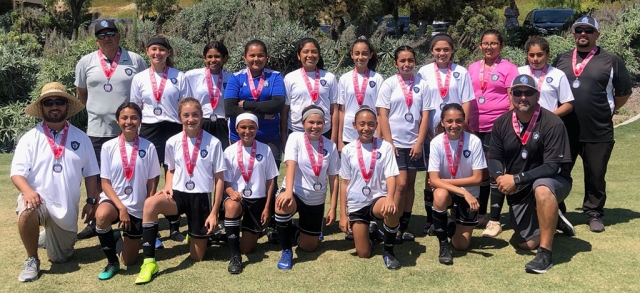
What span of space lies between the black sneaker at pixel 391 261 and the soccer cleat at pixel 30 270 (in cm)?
286

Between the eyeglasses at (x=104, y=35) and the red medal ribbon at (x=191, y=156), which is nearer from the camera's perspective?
the red medal ribbon at (x=191, y=156)

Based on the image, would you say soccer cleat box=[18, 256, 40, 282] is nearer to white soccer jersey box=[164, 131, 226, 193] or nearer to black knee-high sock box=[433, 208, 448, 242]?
white soccer jersey box=[164, 131, 226, 193]

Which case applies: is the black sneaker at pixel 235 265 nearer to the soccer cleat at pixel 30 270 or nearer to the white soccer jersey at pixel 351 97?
the soccer cleat at pixel 30 270

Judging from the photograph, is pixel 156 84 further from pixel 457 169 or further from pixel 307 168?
pixel 457 169

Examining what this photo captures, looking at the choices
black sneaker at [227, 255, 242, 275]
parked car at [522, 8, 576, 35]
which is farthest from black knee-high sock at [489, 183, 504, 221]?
parked car at [522, 8, 576, 35]

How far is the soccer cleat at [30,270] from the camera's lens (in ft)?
16.0

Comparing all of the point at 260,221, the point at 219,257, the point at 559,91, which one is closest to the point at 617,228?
the point at 559,91

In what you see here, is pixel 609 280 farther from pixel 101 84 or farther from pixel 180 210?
pixel 101 84

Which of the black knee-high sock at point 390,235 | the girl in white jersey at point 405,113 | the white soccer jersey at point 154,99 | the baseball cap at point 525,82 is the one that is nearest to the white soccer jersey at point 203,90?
the white soccer jersey at point 154,99

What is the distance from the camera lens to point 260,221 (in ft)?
17.9

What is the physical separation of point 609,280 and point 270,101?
321 centimetres

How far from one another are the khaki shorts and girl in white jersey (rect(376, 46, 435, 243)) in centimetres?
294

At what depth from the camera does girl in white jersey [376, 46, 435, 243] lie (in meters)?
5.71

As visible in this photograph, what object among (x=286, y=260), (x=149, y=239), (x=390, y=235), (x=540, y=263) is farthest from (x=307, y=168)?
(x=540, y=263)
